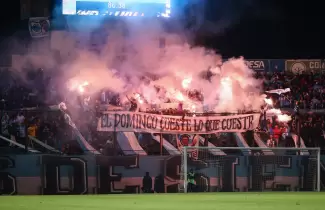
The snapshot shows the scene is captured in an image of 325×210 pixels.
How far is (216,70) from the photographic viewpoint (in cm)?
2628

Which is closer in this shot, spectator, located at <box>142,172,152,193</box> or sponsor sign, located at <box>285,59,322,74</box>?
spectator, located at <box>142,172,152,193</box>

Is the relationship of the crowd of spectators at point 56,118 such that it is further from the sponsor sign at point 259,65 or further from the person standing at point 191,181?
the sponsor sign at point 259,65

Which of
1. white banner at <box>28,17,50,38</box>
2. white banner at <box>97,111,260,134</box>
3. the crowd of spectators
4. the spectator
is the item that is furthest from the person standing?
white banner at <box>28,17,50,38</box>

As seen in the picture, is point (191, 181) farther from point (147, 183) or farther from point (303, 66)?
point (303, 66)

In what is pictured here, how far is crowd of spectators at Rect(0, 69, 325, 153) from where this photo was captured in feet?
69.6

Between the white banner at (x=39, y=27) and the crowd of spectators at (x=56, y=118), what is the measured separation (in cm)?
429

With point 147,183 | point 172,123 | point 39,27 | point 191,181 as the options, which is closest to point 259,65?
point 172,123

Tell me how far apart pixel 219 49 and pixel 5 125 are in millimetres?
18040

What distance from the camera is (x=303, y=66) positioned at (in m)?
29.9

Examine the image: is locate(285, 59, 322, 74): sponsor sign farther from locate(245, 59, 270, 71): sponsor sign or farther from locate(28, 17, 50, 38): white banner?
locate(28, 17, 50, 38): white banner

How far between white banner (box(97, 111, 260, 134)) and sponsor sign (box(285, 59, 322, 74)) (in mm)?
7987

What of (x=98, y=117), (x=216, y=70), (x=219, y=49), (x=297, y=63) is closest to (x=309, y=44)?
(x=219, y=49)

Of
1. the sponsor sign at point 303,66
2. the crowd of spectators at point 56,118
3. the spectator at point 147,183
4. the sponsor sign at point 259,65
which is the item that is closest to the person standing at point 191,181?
the spectator at point 147,183

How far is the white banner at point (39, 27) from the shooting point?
29.1m
